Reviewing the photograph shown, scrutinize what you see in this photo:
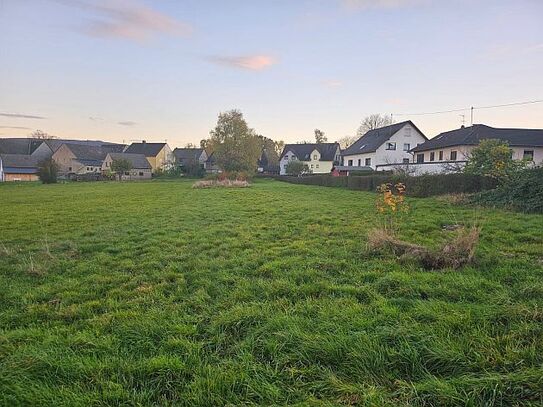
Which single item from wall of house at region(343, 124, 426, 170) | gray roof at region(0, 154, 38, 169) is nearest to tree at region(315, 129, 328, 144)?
wall of house at region(343, 124, 426, 170)

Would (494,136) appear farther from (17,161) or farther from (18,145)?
(18,145)

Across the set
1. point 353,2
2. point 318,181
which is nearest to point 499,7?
point 353,2

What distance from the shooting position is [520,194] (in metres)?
11.8

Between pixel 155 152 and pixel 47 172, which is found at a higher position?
pixel 155 152

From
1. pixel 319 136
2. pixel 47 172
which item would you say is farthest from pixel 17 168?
pixel 319 136

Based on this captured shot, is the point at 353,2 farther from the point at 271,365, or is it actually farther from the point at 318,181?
the point at 318,181

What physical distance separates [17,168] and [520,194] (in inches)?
3396

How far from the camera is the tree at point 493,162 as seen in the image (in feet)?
48.4

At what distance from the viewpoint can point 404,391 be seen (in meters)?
2.28

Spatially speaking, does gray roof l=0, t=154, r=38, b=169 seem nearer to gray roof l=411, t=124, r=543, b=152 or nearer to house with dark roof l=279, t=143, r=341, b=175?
house with dark roof l=279, t=143, r=341, b=175

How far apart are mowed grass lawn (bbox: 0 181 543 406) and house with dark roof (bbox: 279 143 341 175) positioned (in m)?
66.8

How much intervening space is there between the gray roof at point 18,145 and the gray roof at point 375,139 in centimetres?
7939

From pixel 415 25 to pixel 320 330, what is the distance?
14.6 meters

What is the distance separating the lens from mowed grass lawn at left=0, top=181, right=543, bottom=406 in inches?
91.7
